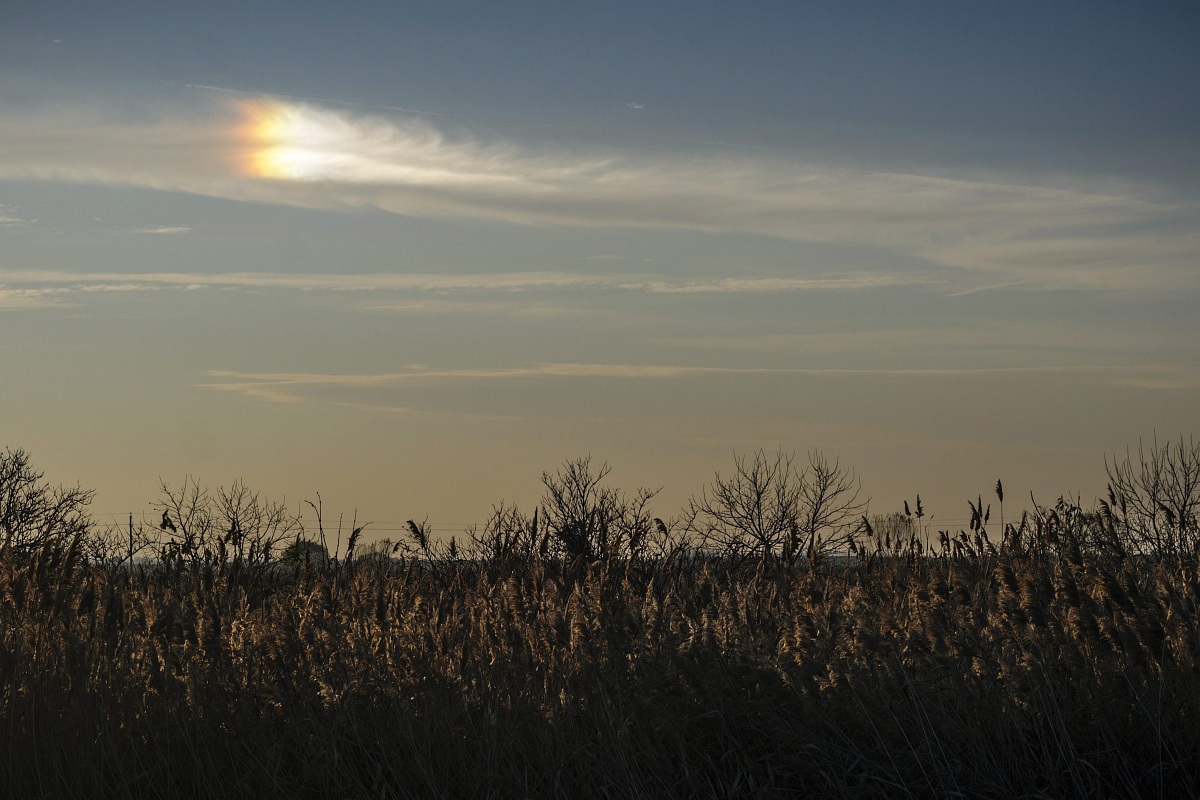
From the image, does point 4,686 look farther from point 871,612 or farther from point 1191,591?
point 1191,591

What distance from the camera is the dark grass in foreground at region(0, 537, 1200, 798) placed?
5625 mm

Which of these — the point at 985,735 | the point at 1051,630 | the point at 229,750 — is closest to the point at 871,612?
the point at 1051,630

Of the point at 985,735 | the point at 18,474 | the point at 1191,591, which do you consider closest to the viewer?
the point at 985,735

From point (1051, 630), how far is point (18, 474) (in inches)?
2489

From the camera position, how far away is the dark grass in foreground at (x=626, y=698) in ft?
18.5

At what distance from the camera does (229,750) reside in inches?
249

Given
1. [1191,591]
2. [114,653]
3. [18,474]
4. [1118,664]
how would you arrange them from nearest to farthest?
[1118,664]
[1191,591]
[114,653]
[18,474]

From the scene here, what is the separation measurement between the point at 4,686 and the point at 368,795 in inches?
94.5

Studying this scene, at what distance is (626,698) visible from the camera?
6.37 metres

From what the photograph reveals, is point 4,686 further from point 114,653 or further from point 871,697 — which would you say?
point 871,697

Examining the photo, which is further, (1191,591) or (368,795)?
(1191,591)

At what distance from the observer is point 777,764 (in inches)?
230

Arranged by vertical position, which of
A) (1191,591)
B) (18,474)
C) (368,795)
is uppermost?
(18,474)

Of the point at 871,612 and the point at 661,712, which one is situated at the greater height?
the point at 871,612
